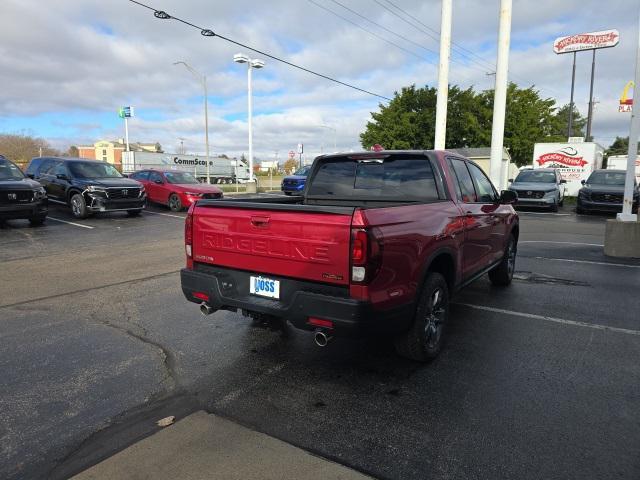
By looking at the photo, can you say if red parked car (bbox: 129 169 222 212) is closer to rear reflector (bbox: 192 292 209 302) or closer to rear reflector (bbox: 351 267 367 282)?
rear reflector (bbox: 192 292 209 302)

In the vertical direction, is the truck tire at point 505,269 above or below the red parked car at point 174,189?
below

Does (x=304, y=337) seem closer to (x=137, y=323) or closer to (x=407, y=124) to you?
(x=137, y=323)

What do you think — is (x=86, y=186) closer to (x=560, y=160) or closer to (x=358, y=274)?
(x=358, y=274)

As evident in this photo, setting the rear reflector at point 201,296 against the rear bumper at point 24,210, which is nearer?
the rear reflector at point 201,296

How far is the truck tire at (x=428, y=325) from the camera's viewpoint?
374cm

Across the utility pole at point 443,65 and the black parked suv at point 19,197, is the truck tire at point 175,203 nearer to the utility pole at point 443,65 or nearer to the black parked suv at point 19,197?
the black parked suv at point 19,197

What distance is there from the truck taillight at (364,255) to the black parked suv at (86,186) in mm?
12677

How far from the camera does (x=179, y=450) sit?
2715 mm

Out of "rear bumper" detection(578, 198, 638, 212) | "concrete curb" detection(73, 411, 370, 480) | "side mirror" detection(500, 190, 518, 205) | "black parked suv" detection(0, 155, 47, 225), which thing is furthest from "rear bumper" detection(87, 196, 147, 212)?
"rear bumper" detection(578, 198, 638, 212)

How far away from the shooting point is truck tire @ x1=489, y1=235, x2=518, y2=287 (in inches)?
260

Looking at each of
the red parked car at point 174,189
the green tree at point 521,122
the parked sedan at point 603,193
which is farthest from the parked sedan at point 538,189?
the green tree at point 521,122

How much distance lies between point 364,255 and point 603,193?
17.6 m

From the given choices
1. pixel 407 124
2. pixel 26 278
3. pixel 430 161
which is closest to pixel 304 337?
pixel 430 161

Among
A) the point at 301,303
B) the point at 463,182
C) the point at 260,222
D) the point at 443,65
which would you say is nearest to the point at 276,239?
the point at 260,222
